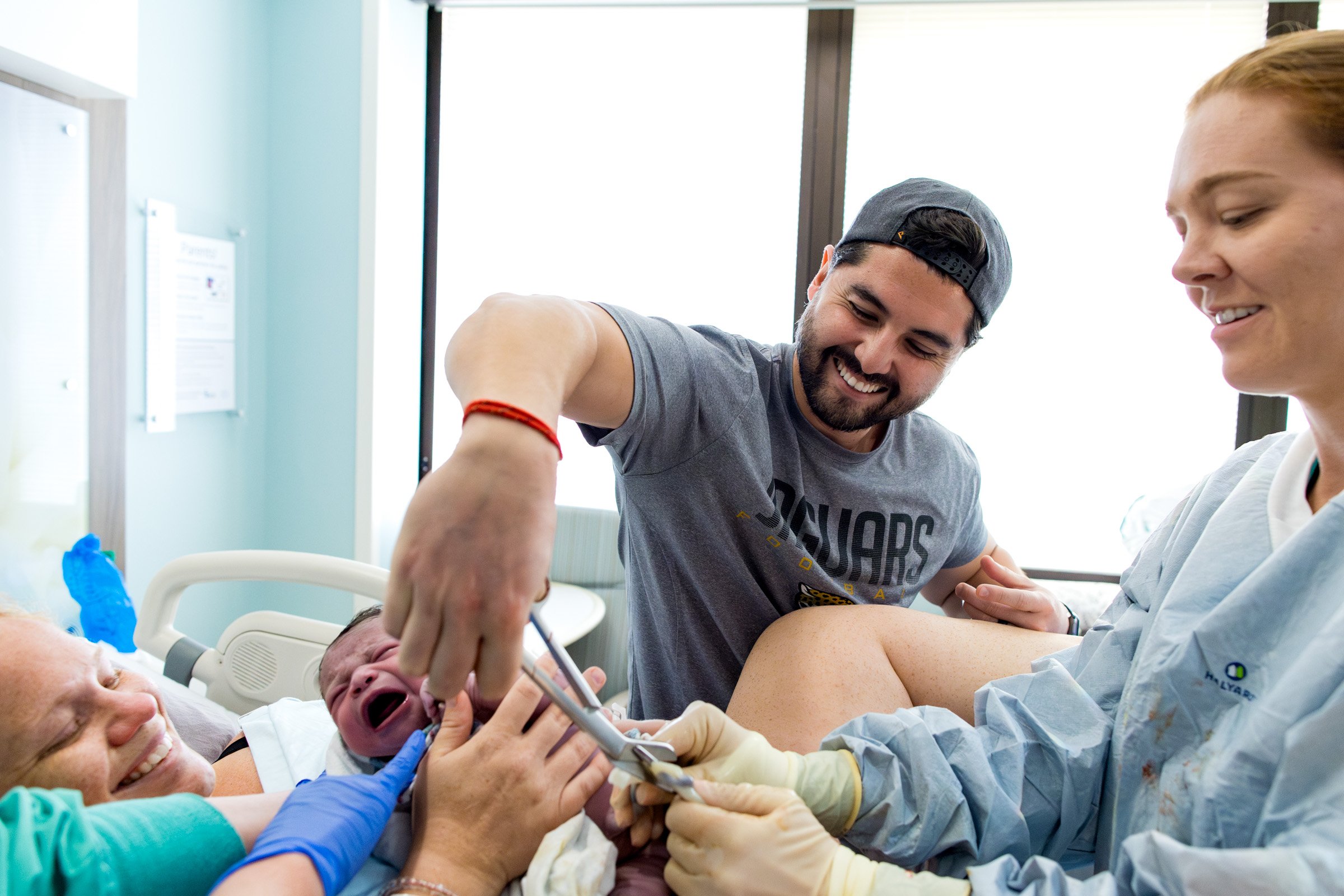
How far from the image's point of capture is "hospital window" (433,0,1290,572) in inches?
116

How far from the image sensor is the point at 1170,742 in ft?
2.72

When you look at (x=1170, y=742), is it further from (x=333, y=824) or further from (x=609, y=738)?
(x=333, y=824)

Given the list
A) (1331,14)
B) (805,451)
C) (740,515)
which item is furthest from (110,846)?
(1331,14)

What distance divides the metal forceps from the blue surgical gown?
0.68 feet

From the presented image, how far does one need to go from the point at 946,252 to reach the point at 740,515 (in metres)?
0.51

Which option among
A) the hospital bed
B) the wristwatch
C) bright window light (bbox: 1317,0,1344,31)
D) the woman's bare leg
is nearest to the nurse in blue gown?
the woman's bare leg

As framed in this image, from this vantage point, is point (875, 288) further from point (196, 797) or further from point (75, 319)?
point (75, 319)

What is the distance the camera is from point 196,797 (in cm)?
90

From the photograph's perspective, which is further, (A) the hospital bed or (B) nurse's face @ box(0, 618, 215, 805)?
(A) the hospital bed

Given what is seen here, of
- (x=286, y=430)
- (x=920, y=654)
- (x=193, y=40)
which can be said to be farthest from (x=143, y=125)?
(x=920, y=654)

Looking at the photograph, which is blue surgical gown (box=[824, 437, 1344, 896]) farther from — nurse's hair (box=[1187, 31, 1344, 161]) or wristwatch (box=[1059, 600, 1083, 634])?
wristwatch (box=[1059, 600, 1083, 634])

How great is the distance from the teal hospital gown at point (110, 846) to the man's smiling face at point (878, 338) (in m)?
0.99

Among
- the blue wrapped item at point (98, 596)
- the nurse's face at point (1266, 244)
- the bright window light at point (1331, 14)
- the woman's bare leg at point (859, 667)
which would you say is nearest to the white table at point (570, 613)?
the blue wrapped item at point (98, 596)

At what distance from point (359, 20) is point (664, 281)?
1.35 m
